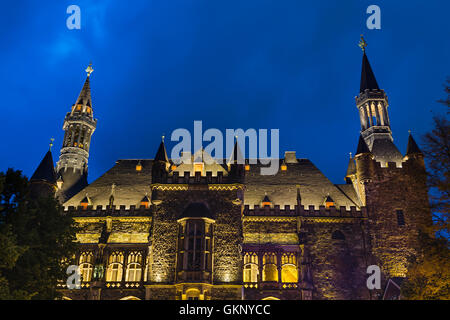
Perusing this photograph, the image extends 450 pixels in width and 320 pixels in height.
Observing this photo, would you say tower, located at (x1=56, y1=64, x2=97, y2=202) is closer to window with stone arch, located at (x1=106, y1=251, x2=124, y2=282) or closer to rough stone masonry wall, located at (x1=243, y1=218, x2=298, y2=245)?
window with stone arch, located at (x1=106, y1=251, x2=124, y2=282)

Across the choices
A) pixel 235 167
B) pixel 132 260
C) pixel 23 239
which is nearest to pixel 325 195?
pixel 235 167

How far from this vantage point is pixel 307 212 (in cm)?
3453

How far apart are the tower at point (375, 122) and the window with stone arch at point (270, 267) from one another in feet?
47.4

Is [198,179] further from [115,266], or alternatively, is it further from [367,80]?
[367,80]

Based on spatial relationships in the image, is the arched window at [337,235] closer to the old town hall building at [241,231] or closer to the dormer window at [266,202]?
the old town hall building at [241,231]

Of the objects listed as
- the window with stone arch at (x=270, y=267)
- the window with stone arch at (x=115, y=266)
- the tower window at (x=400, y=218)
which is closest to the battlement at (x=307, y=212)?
the tower window at (x=400, y=218)

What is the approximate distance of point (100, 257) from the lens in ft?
106

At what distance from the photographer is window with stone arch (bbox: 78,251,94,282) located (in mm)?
32769

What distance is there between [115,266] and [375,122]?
99.0 ft

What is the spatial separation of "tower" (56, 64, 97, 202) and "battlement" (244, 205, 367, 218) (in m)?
18.7

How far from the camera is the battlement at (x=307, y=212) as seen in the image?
3428 cm

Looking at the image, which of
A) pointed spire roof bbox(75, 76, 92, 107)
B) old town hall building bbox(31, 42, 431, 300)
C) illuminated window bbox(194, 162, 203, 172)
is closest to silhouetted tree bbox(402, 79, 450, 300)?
old town hall building bbox(31, 42, 431, 300)

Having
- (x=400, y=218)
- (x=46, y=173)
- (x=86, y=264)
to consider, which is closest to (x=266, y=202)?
(x=400, y=218)
